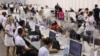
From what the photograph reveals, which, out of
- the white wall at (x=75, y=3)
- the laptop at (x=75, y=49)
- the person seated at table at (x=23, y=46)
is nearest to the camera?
the laptop at (x=75, y=49)

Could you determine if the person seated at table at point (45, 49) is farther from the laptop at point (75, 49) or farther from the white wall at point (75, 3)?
the white wall at point (75, 3)

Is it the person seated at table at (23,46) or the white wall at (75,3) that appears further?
the white wall at (75,3)

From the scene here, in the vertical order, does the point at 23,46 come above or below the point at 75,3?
below

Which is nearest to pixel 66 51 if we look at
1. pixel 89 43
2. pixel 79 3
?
pixel 89 43

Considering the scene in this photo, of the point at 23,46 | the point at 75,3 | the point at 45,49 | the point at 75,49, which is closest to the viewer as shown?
the point at 45,49

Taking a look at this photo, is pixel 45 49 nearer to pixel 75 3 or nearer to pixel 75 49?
pixel 75 49

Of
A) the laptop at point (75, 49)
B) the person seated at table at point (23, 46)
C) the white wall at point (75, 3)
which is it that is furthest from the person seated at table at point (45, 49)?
the white wall at point (75, 3)

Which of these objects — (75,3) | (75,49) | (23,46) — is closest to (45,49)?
(75,49)

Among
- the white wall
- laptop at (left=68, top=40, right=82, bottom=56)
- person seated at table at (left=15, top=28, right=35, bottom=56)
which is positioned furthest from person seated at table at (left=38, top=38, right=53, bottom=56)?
the white wall

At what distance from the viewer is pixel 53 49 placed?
19.6 ft

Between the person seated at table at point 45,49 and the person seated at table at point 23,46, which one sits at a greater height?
the person seated at table at point 45,49

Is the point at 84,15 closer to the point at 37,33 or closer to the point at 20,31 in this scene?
the point at 37,33

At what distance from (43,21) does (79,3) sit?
349 inches

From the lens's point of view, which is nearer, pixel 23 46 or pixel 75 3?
pixel 23 46
